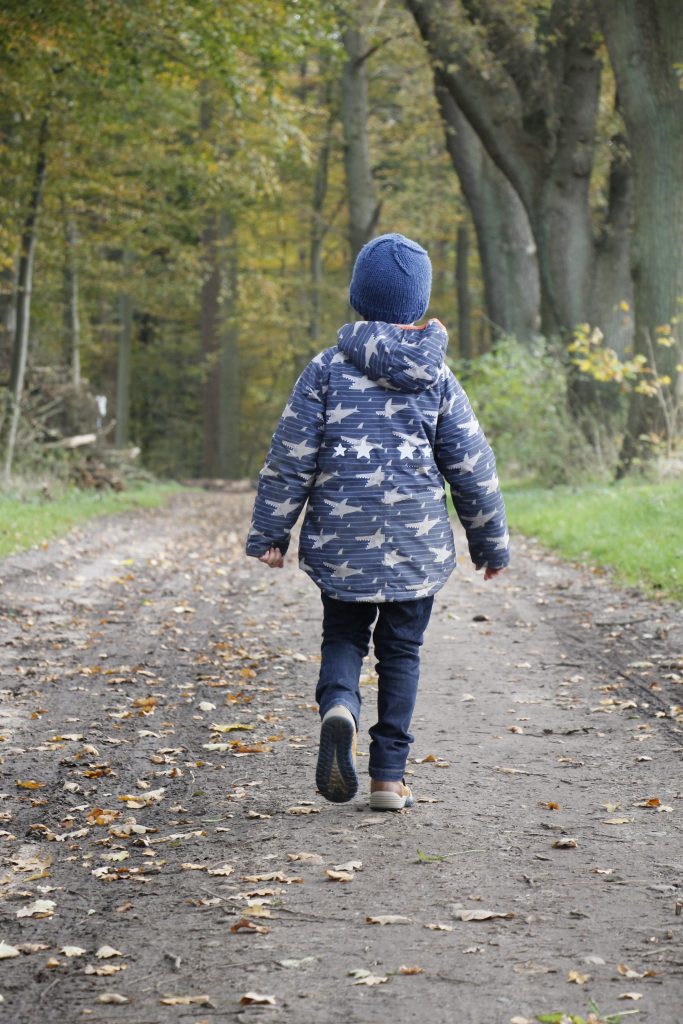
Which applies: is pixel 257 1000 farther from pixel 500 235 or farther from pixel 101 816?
pixel 500 235

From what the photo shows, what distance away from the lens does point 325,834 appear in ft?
13.8

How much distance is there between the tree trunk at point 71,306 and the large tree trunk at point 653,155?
35.1 ft

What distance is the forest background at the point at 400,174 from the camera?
14.8 meters

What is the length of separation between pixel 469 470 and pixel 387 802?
3.95 ft

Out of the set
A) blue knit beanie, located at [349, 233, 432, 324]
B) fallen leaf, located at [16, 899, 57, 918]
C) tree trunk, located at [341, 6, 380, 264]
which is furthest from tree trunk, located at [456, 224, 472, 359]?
fallen leaf, located at [16, 899, 57, 918]

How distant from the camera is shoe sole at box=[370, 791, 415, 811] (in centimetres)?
444

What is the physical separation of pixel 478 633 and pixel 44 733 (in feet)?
11.1

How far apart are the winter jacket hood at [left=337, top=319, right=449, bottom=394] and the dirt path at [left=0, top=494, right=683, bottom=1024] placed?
4.95ft

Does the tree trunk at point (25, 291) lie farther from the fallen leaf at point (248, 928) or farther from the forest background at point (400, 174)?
the fallen leaf at point (248, 928)

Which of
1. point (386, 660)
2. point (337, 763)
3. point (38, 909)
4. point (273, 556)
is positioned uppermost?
point (273, 556)

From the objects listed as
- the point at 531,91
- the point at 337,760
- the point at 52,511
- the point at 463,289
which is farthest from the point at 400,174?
the point at 337,760

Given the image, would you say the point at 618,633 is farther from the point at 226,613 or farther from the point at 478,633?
the point at 226,613

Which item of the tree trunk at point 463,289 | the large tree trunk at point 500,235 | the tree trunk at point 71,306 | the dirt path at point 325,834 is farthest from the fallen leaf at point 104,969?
the tree trunk at point 463,289

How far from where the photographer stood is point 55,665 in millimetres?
7453
